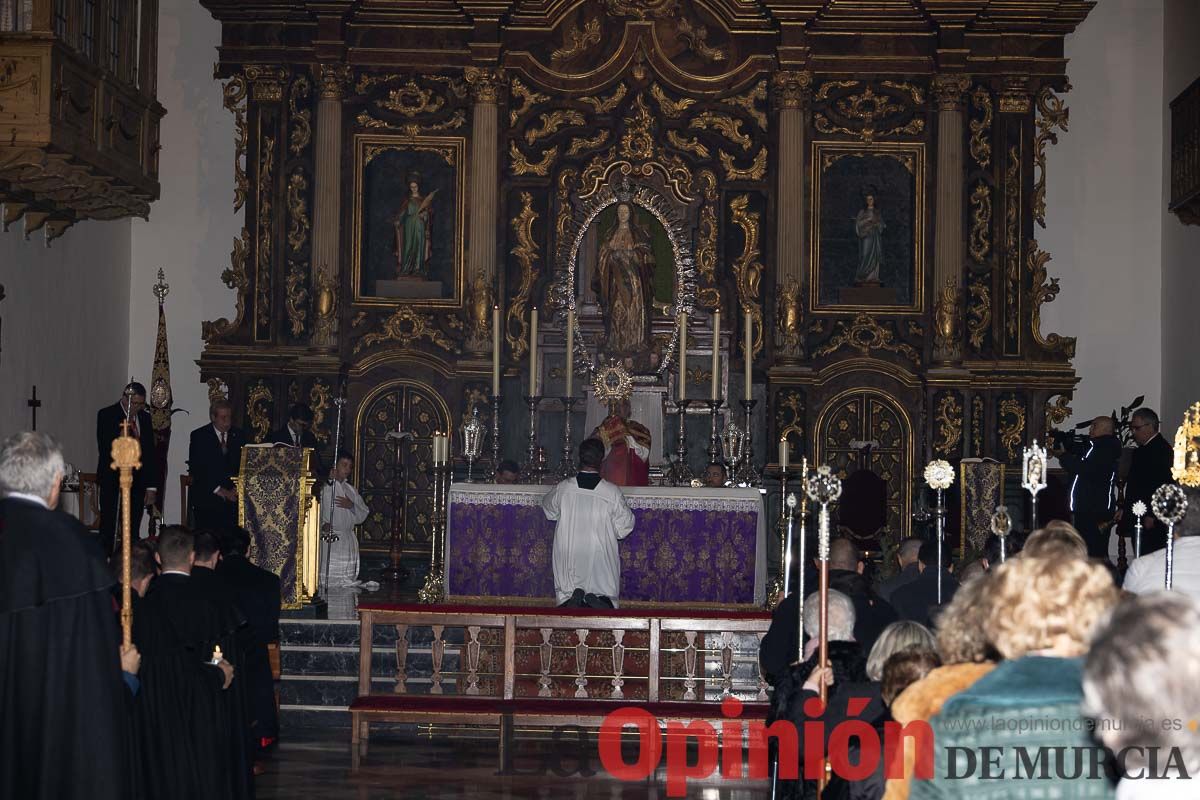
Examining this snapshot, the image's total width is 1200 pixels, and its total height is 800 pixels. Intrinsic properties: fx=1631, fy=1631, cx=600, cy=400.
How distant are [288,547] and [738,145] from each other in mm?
7890

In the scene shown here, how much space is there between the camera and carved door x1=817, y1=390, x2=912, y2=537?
60.6 feet

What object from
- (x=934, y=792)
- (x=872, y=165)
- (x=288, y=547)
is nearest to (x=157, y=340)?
(x=288, y=547)

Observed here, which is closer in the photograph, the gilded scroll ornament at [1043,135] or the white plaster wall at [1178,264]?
the white plaster wall at [1178,264]

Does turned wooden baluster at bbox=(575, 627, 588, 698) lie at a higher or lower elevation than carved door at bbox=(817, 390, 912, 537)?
lower

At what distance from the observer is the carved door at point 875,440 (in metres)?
18.5

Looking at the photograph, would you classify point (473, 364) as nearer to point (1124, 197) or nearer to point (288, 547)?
point (288, 547)

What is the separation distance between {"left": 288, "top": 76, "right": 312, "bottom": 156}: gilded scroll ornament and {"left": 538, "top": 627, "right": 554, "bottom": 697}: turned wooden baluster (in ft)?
29.9

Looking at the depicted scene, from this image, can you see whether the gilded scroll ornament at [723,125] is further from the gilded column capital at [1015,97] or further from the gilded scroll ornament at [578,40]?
the gilded column capital at [1015,97]

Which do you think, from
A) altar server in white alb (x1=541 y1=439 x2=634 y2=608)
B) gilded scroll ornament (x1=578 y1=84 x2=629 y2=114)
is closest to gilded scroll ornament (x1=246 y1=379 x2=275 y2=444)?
gilded scroll ornament (x1=578 y1=84 x2=629 y2=114)

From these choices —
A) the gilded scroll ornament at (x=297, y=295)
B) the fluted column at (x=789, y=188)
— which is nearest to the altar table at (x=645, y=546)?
the fluted column at (x=789, y=188)

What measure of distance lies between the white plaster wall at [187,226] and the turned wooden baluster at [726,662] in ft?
30.8

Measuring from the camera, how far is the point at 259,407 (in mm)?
18641

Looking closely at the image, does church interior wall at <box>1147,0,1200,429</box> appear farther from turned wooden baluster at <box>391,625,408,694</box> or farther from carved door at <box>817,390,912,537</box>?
turned wooden baluster at <box>391,625,408,694</box>

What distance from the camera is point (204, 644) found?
8180 mm
